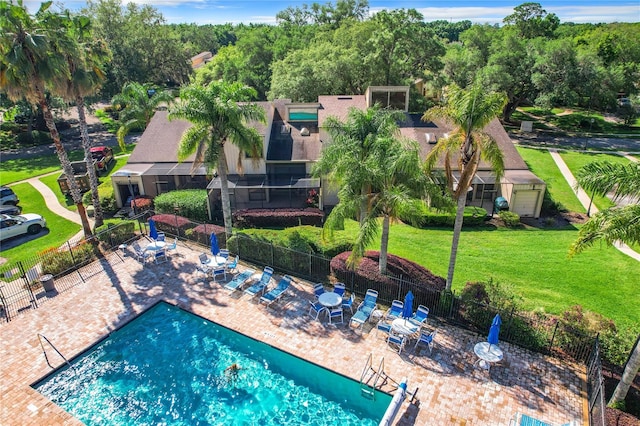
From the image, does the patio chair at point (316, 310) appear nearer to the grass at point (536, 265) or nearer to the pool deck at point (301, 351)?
the pool deck at point (301, 351)

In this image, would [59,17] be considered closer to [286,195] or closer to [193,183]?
[193,183]

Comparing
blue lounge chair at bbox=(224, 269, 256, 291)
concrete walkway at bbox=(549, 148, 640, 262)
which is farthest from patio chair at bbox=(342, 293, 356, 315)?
concrete walkway at bbox=(549, 148, 640, 262)

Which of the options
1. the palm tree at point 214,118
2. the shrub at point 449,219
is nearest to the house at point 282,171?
the shrub at point 449,219

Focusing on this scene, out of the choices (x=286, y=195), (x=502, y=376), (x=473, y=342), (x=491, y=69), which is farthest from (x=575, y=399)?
(x=491, y=69)

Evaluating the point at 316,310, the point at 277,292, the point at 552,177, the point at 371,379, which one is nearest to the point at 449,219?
the point at 316,310

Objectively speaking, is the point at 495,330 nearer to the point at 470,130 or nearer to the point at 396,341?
the point at 396,341

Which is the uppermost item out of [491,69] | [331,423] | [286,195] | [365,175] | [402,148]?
[491,69]

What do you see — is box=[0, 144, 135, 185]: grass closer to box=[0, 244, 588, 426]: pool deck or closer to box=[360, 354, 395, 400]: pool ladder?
box=[0, 244, 588, 426]: pool deck

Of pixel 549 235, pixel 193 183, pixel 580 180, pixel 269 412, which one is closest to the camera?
pixel 580 180
